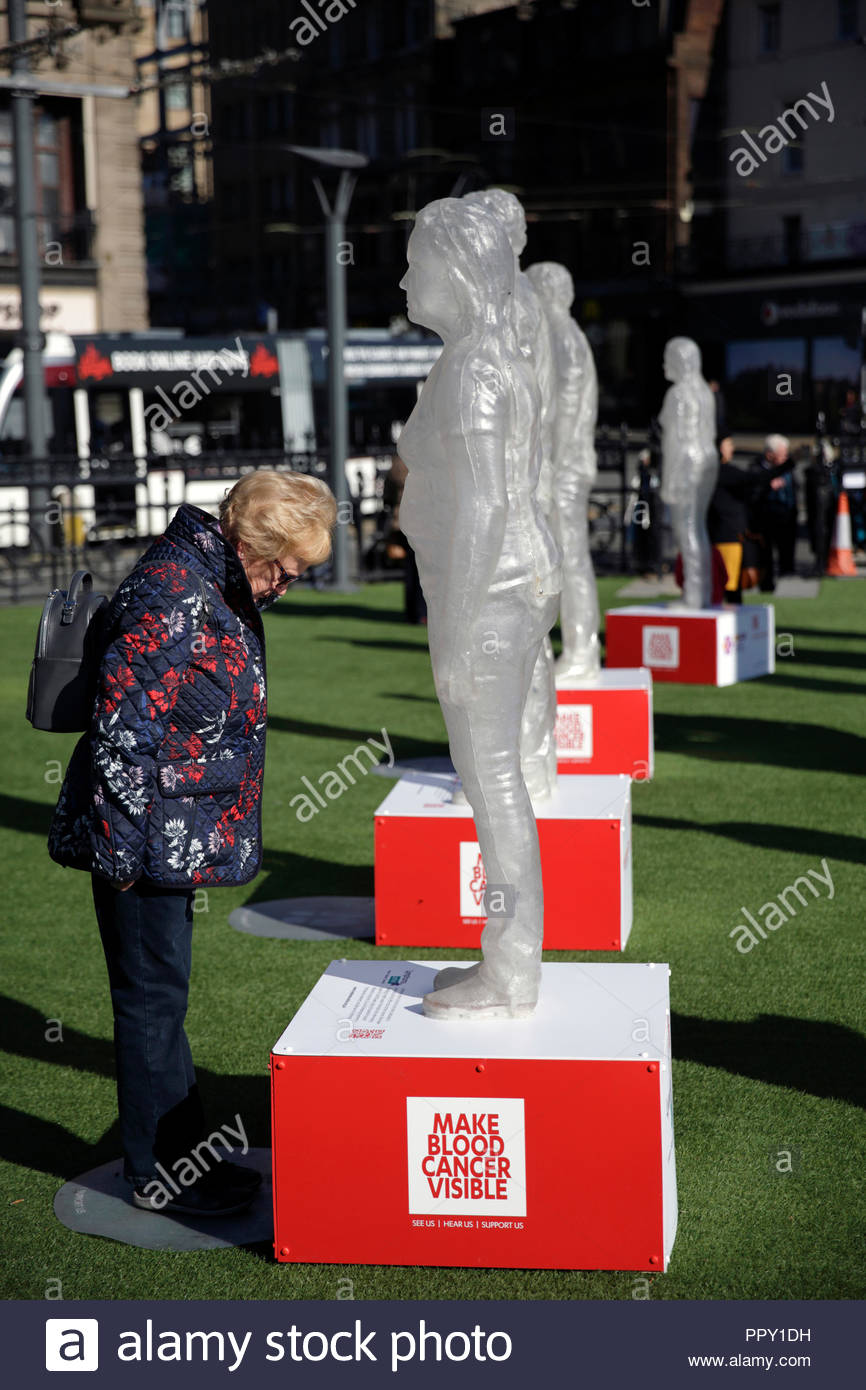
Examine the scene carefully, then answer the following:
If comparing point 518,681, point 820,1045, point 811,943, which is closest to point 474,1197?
point 518,681

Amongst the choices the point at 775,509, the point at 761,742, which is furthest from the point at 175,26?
the point at 761,742

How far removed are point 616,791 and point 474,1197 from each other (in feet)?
10.1

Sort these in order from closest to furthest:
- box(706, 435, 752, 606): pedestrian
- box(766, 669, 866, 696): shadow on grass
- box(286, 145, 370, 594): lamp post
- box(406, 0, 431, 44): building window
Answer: box(766, 669, 866, 696): shadow on grass, box(706, 435, 752, 606): pedestrian, box(286, 145, 370, 594): lamp post, box(406, 0, 431, 44): building window

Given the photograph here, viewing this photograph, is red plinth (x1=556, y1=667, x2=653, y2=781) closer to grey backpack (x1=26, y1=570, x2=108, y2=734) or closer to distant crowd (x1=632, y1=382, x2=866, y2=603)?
distant crowd (x1=632, y1=382, x2=866, y2=603)

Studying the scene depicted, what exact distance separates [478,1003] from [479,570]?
3.78 feet

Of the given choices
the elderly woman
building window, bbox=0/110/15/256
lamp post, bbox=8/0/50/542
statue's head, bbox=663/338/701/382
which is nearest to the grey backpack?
the elderly woman

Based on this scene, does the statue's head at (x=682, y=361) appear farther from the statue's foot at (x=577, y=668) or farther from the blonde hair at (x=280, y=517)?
the blonde hair at (x=280, y=517)

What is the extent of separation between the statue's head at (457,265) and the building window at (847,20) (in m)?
43.0

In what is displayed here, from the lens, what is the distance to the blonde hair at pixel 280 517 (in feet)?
13.3

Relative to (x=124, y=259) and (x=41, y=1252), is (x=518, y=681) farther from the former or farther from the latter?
(x=124, y=259)

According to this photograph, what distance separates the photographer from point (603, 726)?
9.23 m

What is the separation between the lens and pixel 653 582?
18.5 metres

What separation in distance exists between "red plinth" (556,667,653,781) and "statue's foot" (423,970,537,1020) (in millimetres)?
4761

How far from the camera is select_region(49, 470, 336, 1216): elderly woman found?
3.95 m
